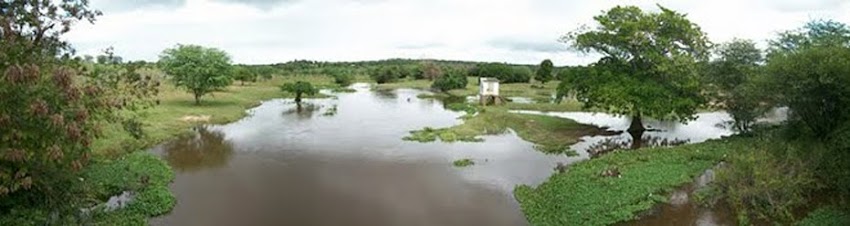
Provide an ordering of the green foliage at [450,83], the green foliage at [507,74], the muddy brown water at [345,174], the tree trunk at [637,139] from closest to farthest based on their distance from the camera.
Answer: the muddy brown water at [345,174] → the tree trunk at [637,139] → the green foliage at [450,83] → the green foliage at [507,74]

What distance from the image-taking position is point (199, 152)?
29906mm

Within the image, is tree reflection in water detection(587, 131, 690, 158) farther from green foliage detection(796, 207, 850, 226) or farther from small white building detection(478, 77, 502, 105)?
small white building detection(478, 77, 502, 105)

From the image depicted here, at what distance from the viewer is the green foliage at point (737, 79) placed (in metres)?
28.4

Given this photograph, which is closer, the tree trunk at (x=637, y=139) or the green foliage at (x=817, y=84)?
the green foliage at (x=817, y=84)

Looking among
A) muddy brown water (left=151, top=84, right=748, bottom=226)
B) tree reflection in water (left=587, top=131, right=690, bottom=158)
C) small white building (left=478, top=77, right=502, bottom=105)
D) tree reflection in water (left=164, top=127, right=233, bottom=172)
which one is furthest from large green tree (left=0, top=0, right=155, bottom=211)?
small white building (left=478, top=77, right=502, bottom=105)

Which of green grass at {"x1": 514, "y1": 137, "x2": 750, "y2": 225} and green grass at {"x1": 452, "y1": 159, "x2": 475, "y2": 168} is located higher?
green grass at {"x1": 514, "y1": 137, "x2": 750, "y2": 225}

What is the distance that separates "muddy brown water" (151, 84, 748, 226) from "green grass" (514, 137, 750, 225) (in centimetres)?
112

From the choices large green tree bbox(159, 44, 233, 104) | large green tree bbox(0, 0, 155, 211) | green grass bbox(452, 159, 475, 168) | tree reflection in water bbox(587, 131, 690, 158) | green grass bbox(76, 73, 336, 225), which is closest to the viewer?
large green tree bbox(0, 0, 155, 211)

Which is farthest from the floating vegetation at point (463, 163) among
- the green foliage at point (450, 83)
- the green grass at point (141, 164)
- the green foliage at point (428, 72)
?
the green foliage at point (428, 72)

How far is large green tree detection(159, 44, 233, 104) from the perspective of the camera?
4769 centimetres

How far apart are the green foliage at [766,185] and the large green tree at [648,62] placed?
1239 cm

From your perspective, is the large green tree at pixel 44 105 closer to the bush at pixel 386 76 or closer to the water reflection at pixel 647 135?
the water reflection at pixel 647 135

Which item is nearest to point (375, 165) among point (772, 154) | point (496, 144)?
point (496, 144)

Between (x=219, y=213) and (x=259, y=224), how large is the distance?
193cm
